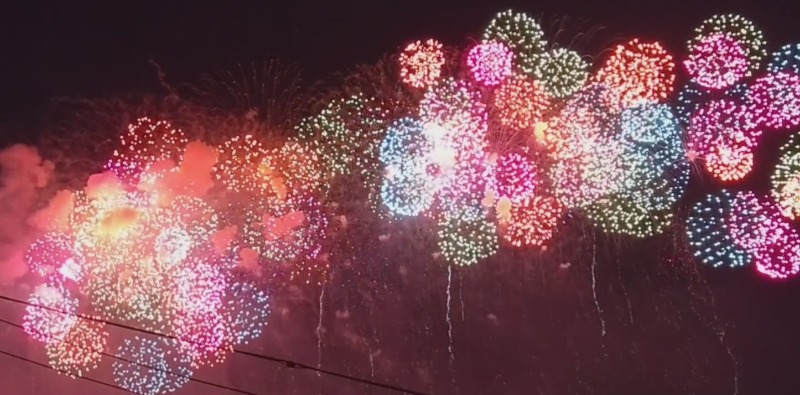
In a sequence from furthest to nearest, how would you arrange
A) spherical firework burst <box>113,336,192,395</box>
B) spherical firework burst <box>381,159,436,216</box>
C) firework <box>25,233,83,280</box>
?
spherical firework burst <box>113,336,192,395</box> < firework <box>25,233,83,280</box> < spherical firework burst <box>381,159,436,216</box>

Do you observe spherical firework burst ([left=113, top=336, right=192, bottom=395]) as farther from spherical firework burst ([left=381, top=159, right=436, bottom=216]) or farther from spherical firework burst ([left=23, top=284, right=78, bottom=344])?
spherical firework burst ([left=381, top=159, right=436, bottom=216])

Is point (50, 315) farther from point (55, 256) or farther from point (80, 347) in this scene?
point (55, 256)

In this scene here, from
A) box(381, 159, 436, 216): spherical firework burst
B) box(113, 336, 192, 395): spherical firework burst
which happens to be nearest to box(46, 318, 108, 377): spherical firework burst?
box(113, 336, 192, 395): spherical firework burst

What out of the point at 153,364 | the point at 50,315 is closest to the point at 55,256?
the point at 50,315

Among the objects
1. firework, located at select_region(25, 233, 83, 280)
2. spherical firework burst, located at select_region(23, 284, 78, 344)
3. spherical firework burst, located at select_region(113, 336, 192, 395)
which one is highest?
firework, located at select_region(25, 233, 83, 280)

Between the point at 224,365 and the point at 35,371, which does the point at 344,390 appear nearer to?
the point at 224,365

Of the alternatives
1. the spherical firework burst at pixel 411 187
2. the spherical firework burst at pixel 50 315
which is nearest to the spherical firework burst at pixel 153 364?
the spherical firework burst at pixel 50 315

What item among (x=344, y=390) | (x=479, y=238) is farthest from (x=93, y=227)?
(x=479, y=238)
